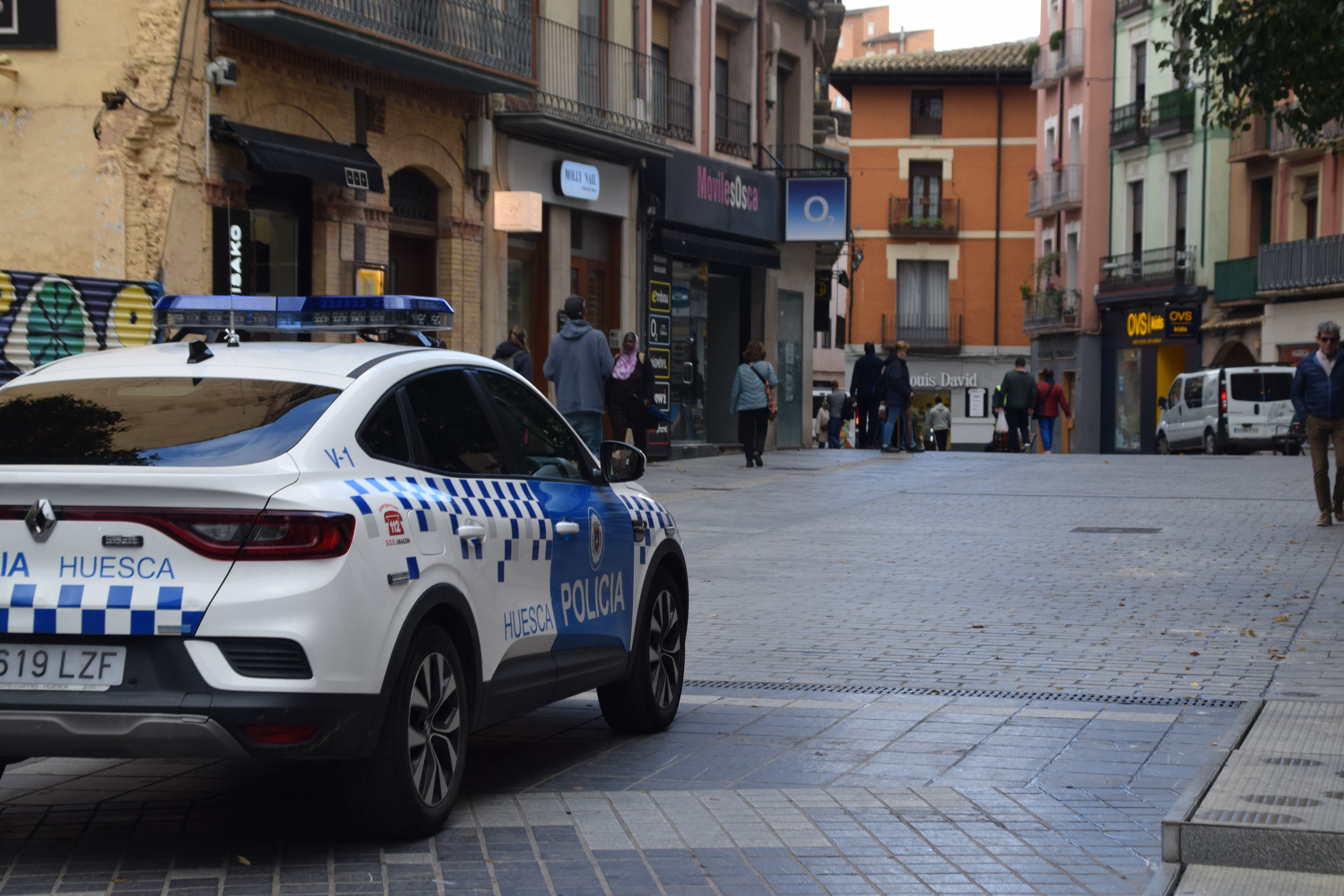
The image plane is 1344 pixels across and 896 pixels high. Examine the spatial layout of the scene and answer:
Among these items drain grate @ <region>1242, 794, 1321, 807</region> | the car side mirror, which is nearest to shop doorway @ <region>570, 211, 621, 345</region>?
the car side mirror

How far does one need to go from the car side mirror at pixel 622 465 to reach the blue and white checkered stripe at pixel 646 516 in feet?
0.43

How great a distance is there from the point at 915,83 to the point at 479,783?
218 feet

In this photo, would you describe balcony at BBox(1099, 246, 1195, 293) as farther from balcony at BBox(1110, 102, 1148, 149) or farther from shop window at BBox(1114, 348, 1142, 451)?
balcony at BBox(1110, 102, 1148, 149)

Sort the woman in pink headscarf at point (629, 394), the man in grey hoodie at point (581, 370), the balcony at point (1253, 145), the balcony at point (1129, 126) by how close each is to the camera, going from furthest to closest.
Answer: the balcony at point (1129, 126), the balcony at point (1253, 145), the woman in pink headscarf at point (629, 394), the man in grey hoodie at point (581, 370)

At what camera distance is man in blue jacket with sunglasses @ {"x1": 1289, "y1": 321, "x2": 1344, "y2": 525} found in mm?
17141

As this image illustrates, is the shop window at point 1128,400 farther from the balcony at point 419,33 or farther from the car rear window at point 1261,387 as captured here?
the balcony at point 419,33

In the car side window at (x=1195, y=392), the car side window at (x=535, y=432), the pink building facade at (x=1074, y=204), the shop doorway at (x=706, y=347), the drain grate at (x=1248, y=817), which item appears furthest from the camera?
the pink building facade at (x=1074, y=204)

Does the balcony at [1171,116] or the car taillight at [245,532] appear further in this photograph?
the balcony at [1171,116]

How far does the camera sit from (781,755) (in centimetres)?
689

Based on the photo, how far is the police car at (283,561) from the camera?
492 cm

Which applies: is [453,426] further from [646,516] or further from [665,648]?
[665,648]

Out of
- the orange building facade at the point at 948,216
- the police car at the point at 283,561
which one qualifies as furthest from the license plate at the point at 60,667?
the orange building facade at the point at 948,216

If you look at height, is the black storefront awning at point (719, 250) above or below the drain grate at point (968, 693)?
above

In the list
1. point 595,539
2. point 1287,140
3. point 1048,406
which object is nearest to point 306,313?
point 595,539
